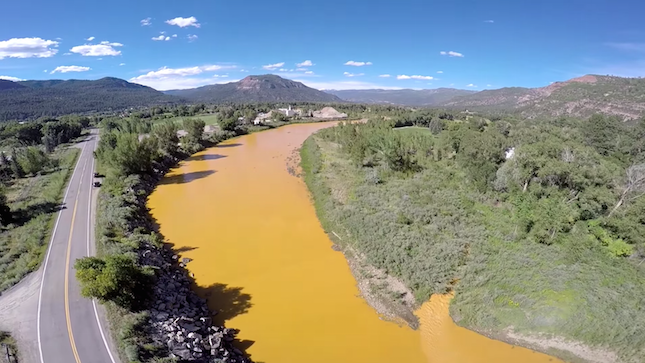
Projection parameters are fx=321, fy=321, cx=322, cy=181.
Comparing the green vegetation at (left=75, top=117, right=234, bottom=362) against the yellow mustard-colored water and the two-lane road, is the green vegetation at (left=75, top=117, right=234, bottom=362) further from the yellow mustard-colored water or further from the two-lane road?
the yellow mustard-colored water

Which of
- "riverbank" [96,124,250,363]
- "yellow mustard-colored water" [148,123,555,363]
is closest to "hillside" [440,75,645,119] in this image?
"yellow mustard-colored water" [148,123,555,363]

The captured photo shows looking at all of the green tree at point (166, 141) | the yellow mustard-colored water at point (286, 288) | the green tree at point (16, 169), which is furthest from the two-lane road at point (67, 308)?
the green tree at point (166, 141)

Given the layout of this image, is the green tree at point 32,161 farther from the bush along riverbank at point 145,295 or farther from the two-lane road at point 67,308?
the two-lane road at point 67,308

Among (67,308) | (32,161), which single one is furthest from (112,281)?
(32,161)

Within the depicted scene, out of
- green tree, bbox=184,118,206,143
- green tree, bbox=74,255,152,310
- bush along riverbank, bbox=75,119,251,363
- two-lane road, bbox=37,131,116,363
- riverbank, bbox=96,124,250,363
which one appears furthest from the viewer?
green tree, bbox=184,118,206,143

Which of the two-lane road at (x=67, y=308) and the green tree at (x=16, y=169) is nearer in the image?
the two-lane road at (x=67, y=308)

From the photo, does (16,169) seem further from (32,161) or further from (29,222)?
(29,222)
